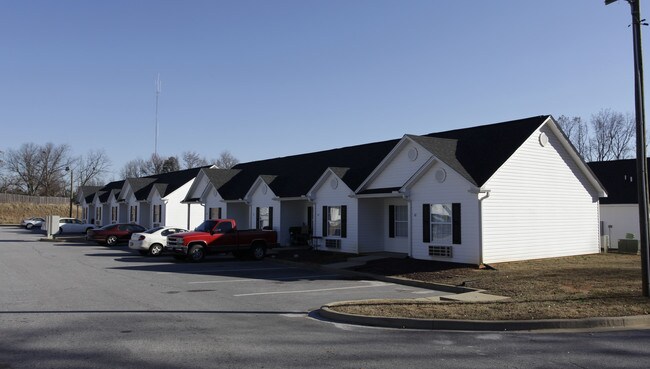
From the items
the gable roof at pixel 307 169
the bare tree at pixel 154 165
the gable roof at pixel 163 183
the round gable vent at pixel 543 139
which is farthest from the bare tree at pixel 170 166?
the round gable vent at pixel 543 139

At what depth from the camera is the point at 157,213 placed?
43.0 metres

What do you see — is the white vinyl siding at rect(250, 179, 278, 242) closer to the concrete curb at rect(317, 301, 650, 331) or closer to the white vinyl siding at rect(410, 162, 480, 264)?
the white vinyl siding at rect(410, 162, 480, 264)

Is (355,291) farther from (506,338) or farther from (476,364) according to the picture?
(476,364)

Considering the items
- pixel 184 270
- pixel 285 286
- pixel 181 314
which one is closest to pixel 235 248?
pixel 184 270

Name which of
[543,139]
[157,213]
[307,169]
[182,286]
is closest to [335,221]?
[307,169]

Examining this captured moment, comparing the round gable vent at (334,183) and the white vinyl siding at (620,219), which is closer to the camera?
the round gable vent at (334,183)

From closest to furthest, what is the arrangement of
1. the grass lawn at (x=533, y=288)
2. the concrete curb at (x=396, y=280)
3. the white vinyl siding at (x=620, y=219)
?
the grass lawn at (x=533, y=288), the concrete curb at (x=396, y=280), the white vinyl siding at (x=620, y=219)

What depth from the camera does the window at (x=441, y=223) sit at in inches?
774

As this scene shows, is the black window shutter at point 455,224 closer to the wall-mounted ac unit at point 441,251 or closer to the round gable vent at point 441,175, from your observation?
the wall-mounted ac unit at point 441,251

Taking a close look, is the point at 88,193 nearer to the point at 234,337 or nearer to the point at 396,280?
the point at 396,280

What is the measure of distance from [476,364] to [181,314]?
6292 millimetres

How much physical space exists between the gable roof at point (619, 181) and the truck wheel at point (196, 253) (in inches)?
898

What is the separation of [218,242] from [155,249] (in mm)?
4663

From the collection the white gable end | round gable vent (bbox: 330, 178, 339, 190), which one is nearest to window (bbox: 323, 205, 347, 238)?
round gable vent (bbox: 330, 178, 339, 190)
